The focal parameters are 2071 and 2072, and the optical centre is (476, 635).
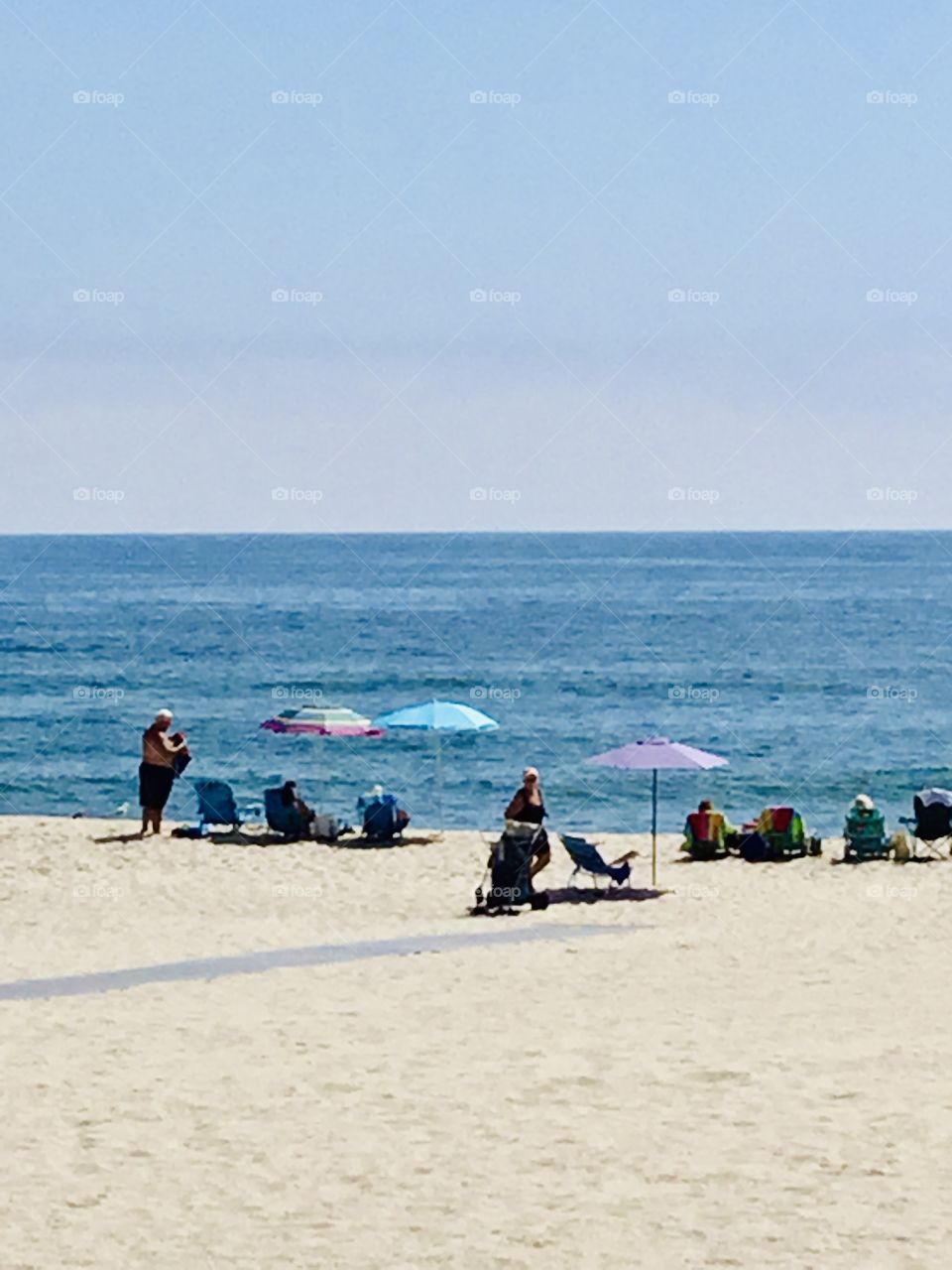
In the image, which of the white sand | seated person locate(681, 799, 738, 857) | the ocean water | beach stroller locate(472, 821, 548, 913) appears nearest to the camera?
the white sand

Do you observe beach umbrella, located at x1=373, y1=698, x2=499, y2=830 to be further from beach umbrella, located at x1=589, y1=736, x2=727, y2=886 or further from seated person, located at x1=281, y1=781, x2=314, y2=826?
beach umbrella, located at x1=589, y1=736, x2=727, y2=886

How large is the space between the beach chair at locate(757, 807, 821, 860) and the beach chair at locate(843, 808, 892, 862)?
→ 20.2 inches

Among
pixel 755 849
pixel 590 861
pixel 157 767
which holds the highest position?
pixel 157 767

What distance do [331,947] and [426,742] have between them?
3464 centimetres

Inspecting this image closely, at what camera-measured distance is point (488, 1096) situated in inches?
423

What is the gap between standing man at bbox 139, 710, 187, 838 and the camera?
74.1 feet

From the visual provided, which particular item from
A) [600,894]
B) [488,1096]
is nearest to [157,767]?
[600,894]

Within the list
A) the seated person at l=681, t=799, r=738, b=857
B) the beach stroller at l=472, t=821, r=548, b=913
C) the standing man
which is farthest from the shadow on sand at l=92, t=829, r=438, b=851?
the beach stroller at l=472, t=821, r=548, b=913

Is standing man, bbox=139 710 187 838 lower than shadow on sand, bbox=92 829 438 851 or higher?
higher

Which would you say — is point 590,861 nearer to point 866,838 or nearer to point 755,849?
point 755,849

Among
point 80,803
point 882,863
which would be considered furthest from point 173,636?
point 882,863

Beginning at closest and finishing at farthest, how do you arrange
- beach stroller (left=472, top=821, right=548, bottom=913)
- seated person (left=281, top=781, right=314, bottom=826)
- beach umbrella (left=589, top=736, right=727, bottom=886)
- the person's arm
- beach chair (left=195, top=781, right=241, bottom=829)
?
beach stroller (left=472, top=821, right=548, bottom=913)
the person's arm
beach umbrella (left=589, top=736, right=727, bottom=886)
seated person (left=281, top=781, right=314, bottom=826)
beach chair (left=195, top=781, right=241, bottom=829)

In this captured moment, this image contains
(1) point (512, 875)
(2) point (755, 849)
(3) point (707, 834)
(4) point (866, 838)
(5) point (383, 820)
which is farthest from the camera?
(5) point (383, 820)

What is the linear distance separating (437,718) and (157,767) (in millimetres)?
3219
